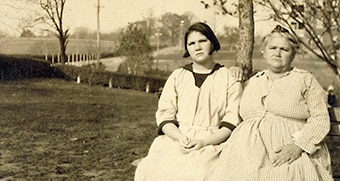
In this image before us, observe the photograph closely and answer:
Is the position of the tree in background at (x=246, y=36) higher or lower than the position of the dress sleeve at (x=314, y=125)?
higher

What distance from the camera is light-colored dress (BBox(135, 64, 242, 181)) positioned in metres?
1.87

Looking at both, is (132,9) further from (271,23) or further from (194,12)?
(271,23)

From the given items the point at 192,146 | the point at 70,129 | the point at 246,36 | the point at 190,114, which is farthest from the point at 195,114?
the point at 70,129

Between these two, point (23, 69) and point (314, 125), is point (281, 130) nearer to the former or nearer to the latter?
point (314, 125)

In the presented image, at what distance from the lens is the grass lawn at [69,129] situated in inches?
Result: 120

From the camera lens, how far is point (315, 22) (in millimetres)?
3092

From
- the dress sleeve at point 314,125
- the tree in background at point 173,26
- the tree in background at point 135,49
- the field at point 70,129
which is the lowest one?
the field at point 70,129

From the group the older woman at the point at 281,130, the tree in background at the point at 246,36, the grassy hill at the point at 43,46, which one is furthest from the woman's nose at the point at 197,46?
the grassy hill at the point at 43,46

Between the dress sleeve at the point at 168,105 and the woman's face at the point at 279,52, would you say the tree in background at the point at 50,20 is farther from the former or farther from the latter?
the woman's face at the point at 279,52

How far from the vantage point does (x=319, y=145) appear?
69.5 inches

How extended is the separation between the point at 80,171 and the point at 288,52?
182 cm

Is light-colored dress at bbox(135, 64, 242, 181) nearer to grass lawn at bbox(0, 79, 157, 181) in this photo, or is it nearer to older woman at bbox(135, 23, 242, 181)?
older woman at bbox(135, 23, 242, 181)

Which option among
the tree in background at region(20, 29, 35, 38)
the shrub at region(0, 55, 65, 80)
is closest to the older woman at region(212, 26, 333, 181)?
the shrub at region(0, 55, 65, 80)

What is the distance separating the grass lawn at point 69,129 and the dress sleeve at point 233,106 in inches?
49.2
